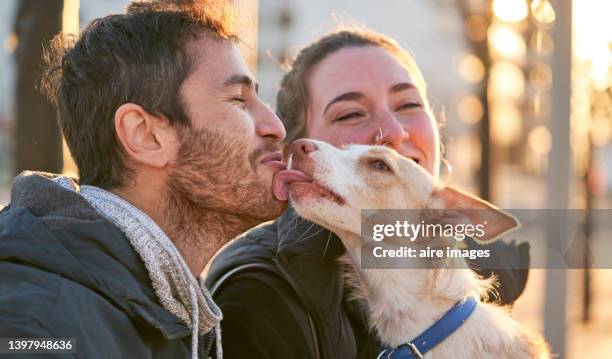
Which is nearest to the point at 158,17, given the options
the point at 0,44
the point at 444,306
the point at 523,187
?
the point at 444,306

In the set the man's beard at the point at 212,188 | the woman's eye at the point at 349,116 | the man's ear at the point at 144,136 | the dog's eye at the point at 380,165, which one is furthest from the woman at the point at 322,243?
the man's ear at the point at 144,136

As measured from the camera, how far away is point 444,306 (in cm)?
323

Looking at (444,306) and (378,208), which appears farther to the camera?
(378,208)

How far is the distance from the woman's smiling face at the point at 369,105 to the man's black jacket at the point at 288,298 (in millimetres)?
522

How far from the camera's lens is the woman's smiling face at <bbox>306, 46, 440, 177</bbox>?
359 centimetres

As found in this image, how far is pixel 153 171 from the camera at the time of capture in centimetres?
278

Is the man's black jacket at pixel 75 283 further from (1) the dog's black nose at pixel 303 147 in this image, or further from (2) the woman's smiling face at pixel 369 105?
(2) the woman's smiling face at pixel 369 105

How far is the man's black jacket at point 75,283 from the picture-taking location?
2.03 metres

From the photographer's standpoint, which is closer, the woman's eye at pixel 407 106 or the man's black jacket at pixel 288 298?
the man's black jacket at pixel 288 298

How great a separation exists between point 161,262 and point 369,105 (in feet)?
4.87

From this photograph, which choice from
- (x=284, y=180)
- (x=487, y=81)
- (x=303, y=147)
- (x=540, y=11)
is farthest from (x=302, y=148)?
(x=487, y=81)

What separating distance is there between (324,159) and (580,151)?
829cm

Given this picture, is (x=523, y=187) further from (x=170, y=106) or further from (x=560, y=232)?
(x=170, y=106)

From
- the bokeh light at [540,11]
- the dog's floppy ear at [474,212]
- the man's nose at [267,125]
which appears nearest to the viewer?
the man's nose at [267,125]
